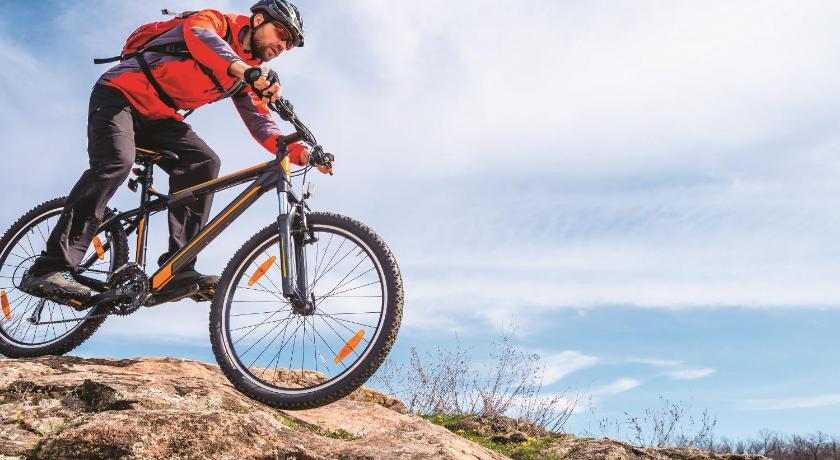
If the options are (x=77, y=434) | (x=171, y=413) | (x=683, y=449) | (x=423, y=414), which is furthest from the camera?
(x=423, y=414)

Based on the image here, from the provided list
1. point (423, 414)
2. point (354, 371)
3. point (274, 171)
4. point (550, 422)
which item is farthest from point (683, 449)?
point (274, 171)

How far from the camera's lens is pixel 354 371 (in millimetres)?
3975

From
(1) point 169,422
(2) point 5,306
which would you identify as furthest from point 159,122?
(1) point 169,422

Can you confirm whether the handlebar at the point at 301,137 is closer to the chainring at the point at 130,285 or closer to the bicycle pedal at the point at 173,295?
the bicycle pedal at the point at 173,295

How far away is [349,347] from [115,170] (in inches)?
84.2

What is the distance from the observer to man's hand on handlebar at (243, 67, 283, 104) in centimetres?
413

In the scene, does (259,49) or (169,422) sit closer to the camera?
(169,422)

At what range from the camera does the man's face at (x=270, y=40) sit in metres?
4.89

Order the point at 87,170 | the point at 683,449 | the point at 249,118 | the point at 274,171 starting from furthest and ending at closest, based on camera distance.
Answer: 1. the point at 683,449
2. the point at 249,118
3. the point at 87,170
4. the point at 274,171

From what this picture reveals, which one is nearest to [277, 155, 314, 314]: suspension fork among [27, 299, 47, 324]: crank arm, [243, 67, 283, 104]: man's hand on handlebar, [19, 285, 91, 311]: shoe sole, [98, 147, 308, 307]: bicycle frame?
[98, 147, 308, 307]: bicycle frame

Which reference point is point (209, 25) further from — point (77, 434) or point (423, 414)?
point (423, 414)

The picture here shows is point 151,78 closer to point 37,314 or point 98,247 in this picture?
point 98,247

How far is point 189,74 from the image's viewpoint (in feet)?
15.7

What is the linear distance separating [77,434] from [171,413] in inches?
15.5
